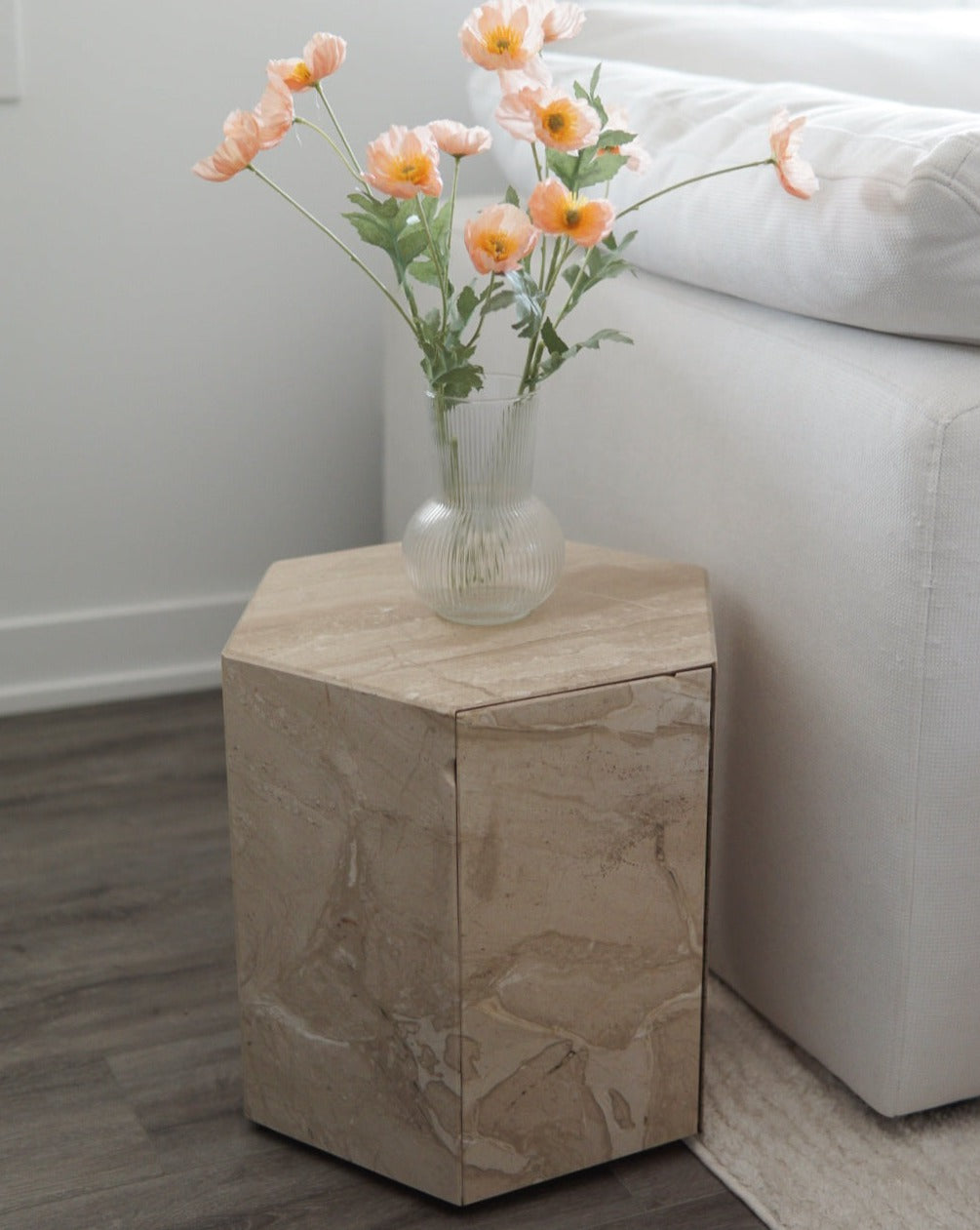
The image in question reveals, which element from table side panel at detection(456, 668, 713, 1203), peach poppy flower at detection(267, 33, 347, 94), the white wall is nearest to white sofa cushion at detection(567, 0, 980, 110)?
the white wall

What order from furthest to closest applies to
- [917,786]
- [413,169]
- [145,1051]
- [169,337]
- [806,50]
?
[169,337] < [806,50] < [145,1051] < [917,786] < [413,169]

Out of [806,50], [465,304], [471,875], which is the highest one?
[806,50]

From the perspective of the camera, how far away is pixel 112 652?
200 centimetres

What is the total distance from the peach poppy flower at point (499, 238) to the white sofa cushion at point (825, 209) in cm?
22

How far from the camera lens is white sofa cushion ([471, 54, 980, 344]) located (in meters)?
0.96

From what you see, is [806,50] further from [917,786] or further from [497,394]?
[917,786]

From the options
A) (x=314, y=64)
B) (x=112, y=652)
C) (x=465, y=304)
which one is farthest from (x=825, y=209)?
(x=112, y=652)

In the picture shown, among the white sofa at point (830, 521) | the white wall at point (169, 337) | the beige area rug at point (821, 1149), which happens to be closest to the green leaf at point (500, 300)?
the white sofa at point (830, 521)

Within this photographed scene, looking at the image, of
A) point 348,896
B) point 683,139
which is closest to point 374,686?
point 348,896

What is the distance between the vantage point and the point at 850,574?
1062mm

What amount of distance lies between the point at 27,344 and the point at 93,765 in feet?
1.77

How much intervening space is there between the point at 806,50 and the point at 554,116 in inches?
32.5

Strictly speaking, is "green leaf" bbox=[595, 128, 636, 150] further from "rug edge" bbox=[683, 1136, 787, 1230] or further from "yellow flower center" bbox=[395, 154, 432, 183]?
"rug edge" bbox=[683, 1136, 787, 1230]

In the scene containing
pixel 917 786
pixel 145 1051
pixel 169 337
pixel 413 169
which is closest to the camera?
pixel 413 169
